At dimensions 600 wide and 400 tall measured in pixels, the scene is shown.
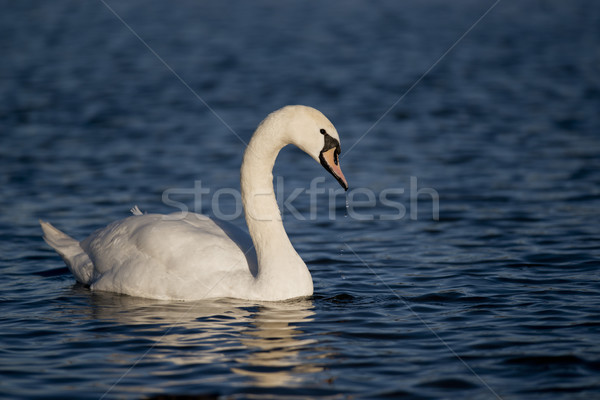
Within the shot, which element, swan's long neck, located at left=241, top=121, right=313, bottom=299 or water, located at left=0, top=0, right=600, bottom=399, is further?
swan's long neck, located at left=241, top=121, right=313, bottom=299

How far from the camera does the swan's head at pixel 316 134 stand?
8320mm

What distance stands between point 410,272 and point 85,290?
392cm

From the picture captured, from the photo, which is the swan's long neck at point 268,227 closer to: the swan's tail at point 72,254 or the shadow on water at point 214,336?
the shadow on water at point 214,336

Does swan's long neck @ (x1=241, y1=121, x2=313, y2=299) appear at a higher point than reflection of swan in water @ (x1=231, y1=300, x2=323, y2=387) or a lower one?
higher

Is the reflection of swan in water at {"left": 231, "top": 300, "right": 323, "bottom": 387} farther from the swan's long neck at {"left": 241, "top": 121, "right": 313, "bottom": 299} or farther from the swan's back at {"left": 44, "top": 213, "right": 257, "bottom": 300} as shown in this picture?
the swan's back at {"left": 44, "top": 213, "right": 257, "bottom": 300}

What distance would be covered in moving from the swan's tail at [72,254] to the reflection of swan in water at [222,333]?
1.54 ft

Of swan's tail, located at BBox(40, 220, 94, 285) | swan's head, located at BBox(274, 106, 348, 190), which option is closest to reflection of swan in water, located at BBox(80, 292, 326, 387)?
swan's tail, located at BBox(40, 220, 94, 285)

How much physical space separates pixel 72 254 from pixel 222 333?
300cm

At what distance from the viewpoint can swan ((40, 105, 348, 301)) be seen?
836 centimetres

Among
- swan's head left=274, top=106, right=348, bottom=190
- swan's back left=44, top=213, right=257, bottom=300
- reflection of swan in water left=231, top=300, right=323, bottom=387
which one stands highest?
swan's head left=274, top=106, right=348, bottom=190

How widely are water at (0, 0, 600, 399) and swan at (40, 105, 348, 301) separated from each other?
0.21 m

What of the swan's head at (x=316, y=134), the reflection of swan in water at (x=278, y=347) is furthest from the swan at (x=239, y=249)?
the reflection of swan in water at (x=278, y=347)

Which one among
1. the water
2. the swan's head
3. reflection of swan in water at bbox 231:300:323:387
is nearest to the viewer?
reflection of swan in water at bbox 231:300:323:387

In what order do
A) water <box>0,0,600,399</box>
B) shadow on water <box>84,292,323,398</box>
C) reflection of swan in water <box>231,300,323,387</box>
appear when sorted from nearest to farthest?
reflection of swan in water <box>231,300,323,387</box>
shadow on water <box>84,292,323,398</box>
water <box>0,0,600,399</box>
